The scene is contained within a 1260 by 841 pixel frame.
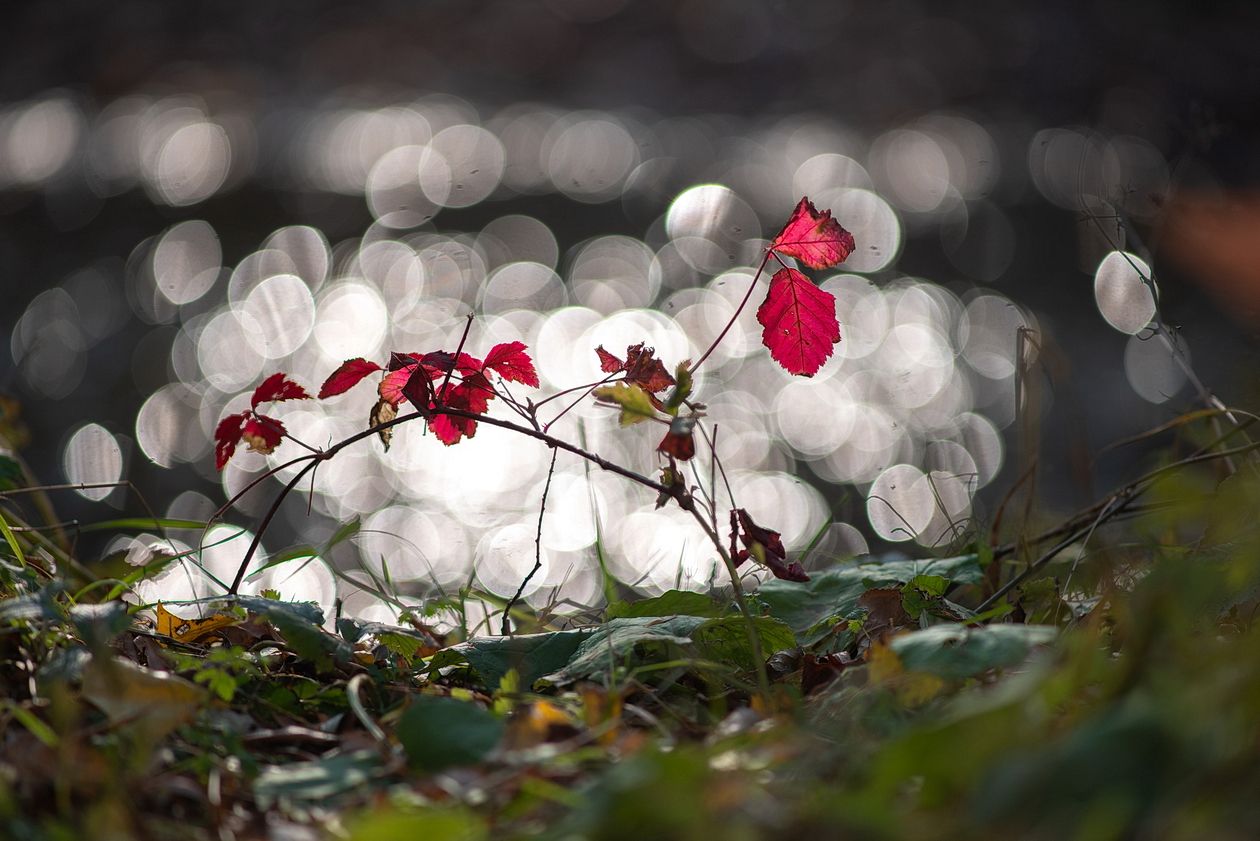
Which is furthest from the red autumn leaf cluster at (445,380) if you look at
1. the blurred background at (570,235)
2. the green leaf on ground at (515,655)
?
the blurred background at (570,235)

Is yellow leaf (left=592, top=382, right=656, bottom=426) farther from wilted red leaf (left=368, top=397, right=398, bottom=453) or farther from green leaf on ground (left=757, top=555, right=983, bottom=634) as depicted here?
green leaf on ground (left=757, top=555, right=983, bottom=634)

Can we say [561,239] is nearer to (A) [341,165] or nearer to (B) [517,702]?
(A) [341,165]

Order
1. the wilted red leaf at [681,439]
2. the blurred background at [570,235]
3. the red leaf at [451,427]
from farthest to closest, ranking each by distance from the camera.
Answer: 1. the blurred background at [570,235]
2. the red leaf at [451,427]
3. the wilted red leaf at [681,439]

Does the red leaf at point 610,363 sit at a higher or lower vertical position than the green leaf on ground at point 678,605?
higher

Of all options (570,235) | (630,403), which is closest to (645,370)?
(630,403)

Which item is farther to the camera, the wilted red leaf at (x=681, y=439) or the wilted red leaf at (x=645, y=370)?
the wilted red leaf at (x=645, y=370)

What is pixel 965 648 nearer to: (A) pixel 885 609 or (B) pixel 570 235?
(A) pixel 885 609

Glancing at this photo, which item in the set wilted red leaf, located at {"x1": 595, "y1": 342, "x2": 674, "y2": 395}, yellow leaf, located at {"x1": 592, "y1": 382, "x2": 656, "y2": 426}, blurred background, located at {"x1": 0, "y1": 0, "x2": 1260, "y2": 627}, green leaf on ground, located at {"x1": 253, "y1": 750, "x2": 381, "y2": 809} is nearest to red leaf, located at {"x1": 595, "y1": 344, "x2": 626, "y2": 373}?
wilted red leaf, located at {"x1": 595, "y1": 342, "x2": 674, "y2": 395}

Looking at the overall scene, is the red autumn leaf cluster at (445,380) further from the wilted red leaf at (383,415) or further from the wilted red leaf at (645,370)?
the wilted red leaf at (645,370)
